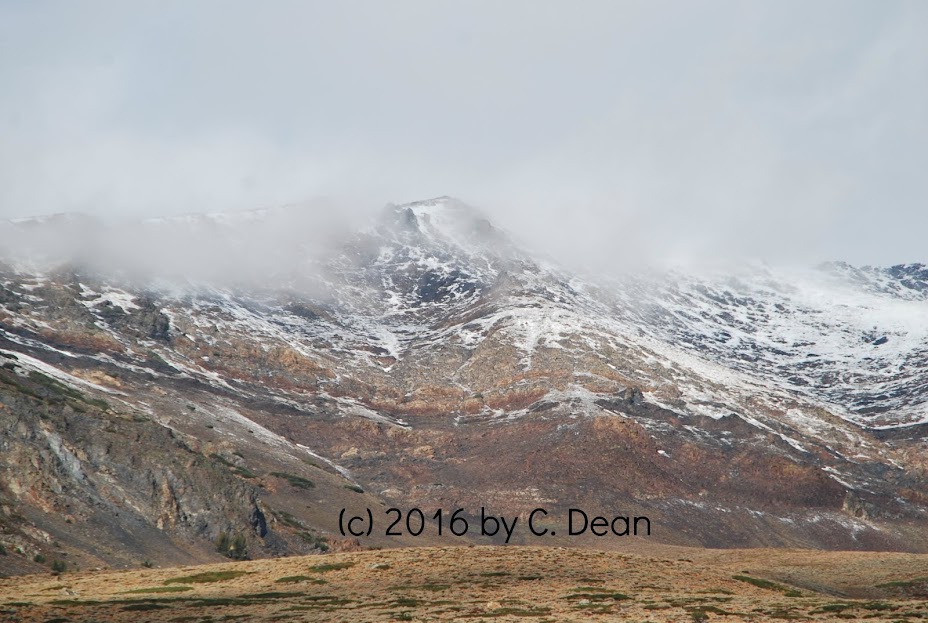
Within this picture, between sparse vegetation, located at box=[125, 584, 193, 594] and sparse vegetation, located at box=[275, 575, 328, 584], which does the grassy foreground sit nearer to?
sparse vegetation, located at box=[275, 575, 328, 584]

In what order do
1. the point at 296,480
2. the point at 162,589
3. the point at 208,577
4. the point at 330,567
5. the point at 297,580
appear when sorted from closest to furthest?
1. the point at 162,589
2. the point at 297,580
3. the point at 208,577
4. the point at 330,567
5. the point at 296,480

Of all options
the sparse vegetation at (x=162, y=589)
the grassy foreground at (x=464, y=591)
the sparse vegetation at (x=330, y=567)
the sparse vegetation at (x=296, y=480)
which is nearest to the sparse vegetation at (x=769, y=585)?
the grassy foreground at (x=464, y=591)

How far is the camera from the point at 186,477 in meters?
143

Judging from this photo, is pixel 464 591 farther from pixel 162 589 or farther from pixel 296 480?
pixel 296 480

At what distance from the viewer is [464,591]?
6719cm

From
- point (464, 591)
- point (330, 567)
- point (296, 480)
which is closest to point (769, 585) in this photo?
point (464, 591)

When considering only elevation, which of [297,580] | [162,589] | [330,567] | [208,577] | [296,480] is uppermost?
[296,480]

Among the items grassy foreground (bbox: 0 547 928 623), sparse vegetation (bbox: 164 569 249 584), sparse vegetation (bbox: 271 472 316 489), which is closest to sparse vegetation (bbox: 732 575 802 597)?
grassy foreground (bbox: 0 547 928 623)

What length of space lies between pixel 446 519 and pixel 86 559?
336ft

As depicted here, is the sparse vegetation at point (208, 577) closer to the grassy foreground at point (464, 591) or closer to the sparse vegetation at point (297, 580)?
the grassy foreground at point (464, 591)

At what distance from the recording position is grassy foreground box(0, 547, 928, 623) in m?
56.1

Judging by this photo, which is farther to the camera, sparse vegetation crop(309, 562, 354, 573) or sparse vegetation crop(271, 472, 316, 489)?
sparse vegetation crop(271, 472, 316, 489)

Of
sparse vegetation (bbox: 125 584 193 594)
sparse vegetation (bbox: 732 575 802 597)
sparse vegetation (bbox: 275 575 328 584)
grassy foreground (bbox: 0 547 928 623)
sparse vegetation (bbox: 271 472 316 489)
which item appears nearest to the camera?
grassy foreground (bbox: 0 547 928 623)

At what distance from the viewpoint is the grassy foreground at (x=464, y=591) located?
5609 centimetres
